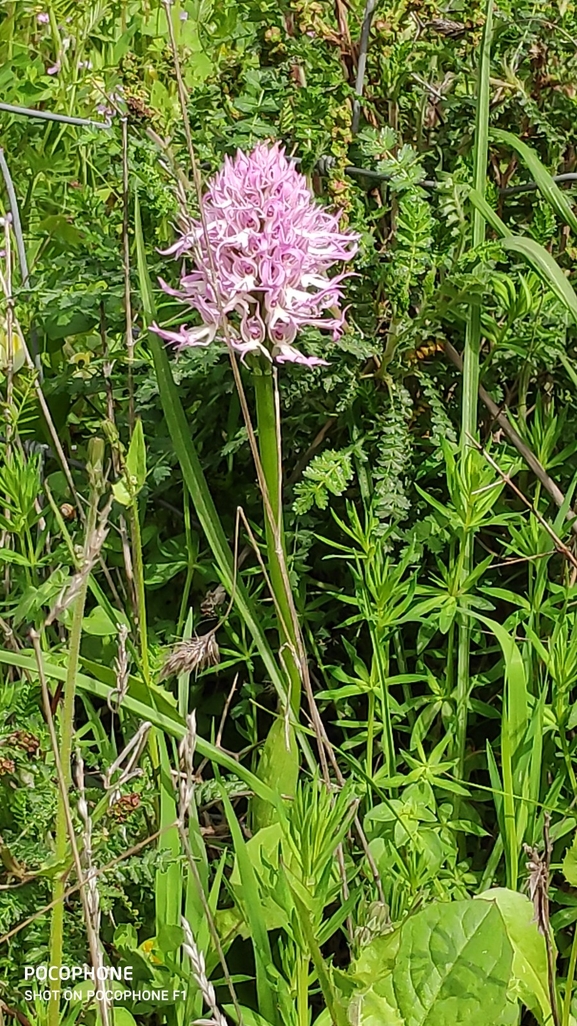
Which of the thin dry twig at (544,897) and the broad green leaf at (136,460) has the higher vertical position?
the broad green leaf at (136,460)

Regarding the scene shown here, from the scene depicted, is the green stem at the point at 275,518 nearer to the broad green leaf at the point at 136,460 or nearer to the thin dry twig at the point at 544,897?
the broad green leaf at the point at 136,460

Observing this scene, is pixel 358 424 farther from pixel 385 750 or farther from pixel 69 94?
pixel 69 94

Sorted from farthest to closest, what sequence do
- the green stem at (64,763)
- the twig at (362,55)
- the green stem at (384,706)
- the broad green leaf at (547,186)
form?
the twig at (362,55) → the broad green leaf at (547,186) → the green stem at (384,706) → the green stem at (64,763)

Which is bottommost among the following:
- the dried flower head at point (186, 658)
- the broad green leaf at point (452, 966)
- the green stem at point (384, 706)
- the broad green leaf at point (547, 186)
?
the broad green leaf at point (452, 966)

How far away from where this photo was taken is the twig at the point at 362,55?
1.37 m

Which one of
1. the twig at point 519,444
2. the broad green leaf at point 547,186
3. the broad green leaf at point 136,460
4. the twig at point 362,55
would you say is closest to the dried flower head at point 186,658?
the broad green leaf at point 136,460

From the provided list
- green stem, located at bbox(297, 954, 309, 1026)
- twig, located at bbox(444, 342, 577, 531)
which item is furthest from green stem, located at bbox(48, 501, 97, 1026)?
twig, located at bbox(444, 342, 577, 531)

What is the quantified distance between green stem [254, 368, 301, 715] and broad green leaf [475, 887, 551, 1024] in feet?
0.98

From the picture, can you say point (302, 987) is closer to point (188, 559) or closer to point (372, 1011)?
point (372, 1011)

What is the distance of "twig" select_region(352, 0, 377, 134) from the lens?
53.7 inches

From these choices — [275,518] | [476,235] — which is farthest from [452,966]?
[476,235]

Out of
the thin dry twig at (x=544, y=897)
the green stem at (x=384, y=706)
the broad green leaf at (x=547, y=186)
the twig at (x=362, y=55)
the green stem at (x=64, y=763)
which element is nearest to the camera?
the green stem at (x=64, y=763)

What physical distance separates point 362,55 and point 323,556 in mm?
674

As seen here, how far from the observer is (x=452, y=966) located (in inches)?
30.7
